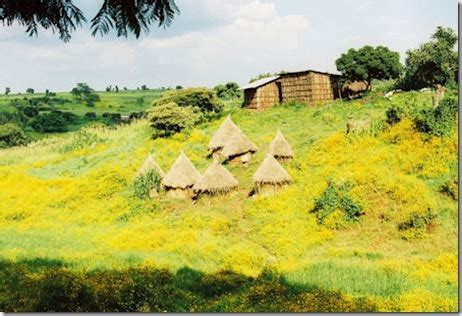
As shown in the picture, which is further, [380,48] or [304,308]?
[380,48]

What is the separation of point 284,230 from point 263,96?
27107mm

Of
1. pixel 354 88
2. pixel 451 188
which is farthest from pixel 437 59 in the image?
pixel 451 188

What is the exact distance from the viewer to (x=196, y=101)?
49.9 meters

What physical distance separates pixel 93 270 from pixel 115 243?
15.5ft

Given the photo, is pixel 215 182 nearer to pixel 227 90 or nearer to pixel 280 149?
pixel 280 149

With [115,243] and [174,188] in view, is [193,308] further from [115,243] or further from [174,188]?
[174,188]

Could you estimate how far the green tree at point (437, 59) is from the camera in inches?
1421

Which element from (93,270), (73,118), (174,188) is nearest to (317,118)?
(174,188)

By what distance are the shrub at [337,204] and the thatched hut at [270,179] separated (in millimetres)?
2790

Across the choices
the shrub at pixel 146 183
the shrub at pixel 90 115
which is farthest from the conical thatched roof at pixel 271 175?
the shrub at pixel 90 115

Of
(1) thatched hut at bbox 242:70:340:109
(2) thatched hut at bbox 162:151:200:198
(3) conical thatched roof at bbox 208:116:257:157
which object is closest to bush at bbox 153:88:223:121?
(1) thatched hut at bbox 242:70:340:109

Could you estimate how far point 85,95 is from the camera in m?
92.8

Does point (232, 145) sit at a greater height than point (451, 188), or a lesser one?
greater

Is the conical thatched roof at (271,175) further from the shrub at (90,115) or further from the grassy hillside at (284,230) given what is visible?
the shrub at (90,115)
